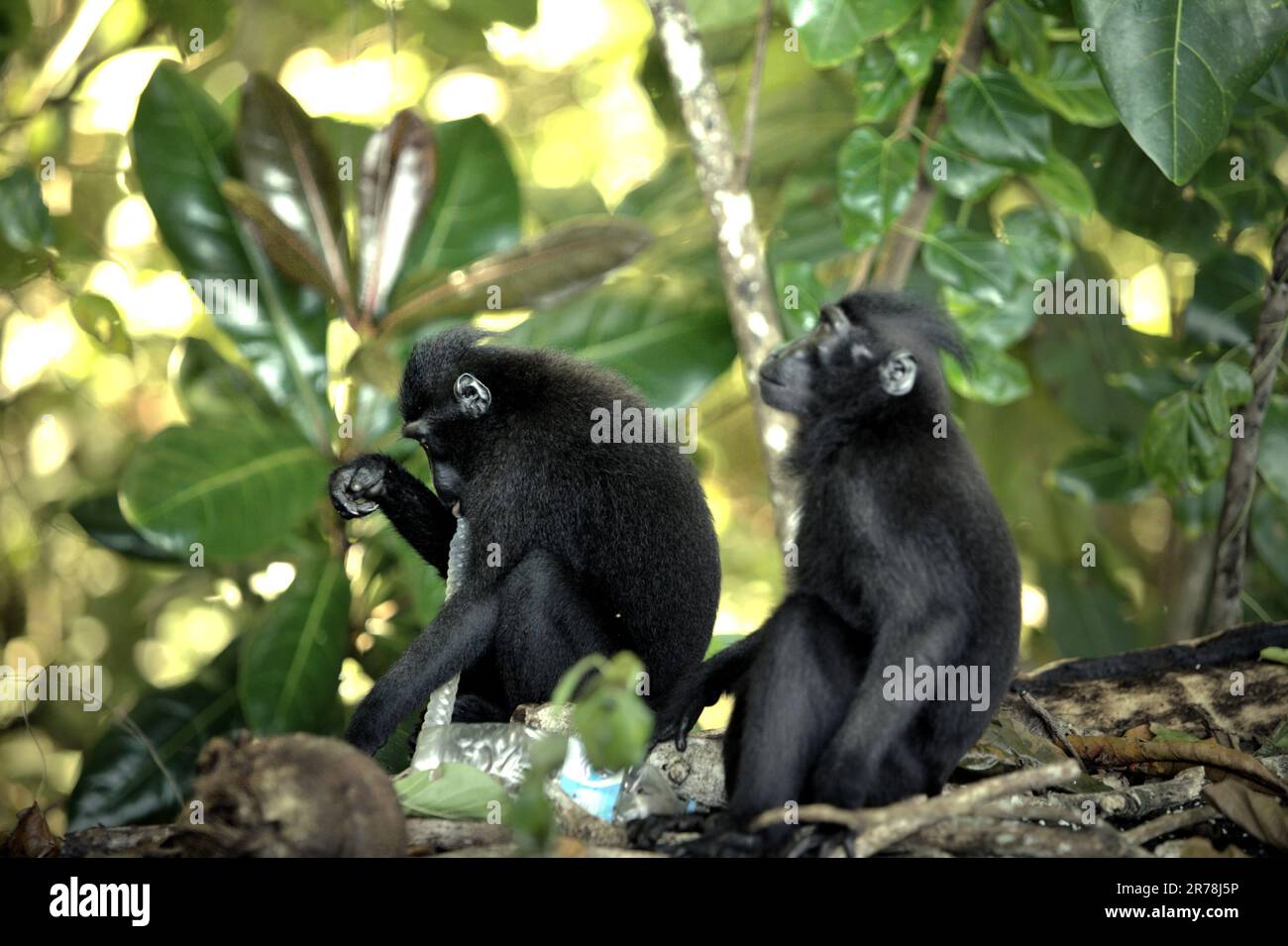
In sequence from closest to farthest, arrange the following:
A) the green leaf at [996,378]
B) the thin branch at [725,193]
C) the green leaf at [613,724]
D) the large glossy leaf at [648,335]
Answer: the green leaf at [613,724] → the thin branch at [725,193] → the green leaf at [996,378] → the large glossy leaf at [648,335]

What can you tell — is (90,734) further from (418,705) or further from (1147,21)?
(1147,21)

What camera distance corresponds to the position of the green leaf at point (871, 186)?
490cm

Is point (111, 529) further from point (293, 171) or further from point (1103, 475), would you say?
point (1103, 475)

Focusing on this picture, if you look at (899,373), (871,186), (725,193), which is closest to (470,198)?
(725,193)

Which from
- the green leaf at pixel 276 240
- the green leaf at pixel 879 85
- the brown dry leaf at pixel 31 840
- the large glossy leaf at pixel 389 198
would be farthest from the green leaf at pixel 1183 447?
the brown dry leaf at pixel 31 840

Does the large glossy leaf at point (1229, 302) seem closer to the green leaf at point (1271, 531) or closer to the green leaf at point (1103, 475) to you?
the green leaf at point (1103, 475)

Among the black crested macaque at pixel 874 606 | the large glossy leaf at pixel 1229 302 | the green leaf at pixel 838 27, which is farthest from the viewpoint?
the large glossy leaf at pixel 1229 302

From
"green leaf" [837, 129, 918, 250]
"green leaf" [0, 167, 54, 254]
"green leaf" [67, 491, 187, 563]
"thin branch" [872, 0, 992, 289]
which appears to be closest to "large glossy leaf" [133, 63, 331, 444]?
"green leaf" [0, 167, 54, 254]

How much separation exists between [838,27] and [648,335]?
1.62 m

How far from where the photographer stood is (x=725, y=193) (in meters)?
4.97

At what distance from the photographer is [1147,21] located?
13.2ft

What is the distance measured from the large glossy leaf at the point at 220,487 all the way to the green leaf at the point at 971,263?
8.94 feet
